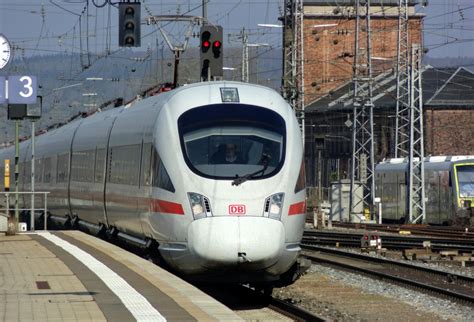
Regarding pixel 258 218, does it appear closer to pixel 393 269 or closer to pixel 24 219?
pixel 393 269

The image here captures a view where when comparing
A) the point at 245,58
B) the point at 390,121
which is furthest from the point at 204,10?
the point at 390,121

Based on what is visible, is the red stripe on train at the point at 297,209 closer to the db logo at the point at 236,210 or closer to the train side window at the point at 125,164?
the db logo at the point at 236,210

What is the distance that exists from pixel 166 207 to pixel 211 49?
431 inches

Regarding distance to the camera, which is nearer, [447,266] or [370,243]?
[447,266]

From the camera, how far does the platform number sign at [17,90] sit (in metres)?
30.7

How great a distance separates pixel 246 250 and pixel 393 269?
10.2 m

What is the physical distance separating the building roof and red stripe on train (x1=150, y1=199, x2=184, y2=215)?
53127mm

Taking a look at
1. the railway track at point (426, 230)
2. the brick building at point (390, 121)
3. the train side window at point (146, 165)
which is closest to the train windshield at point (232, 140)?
the train side window at point (146, 165)

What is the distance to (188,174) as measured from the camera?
16.1 metres

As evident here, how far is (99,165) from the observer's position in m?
25.0

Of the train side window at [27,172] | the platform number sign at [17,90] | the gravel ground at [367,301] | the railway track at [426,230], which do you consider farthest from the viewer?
the train side window at [27,172]

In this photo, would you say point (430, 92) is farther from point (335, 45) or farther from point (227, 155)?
point (227, 155)

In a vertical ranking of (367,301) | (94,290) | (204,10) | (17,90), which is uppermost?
(204,10)

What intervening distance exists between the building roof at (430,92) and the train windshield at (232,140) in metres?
53.1
